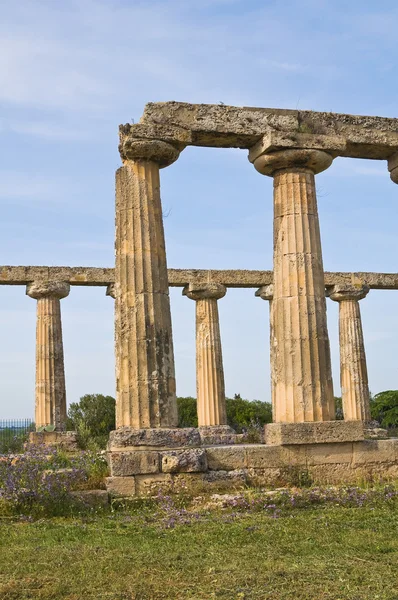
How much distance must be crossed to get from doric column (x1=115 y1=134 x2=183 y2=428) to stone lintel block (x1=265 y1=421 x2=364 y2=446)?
6.40 feet

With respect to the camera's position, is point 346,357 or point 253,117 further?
point 346,357

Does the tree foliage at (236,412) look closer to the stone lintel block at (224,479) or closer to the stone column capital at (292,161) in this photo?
the stone column capital at (292,161)

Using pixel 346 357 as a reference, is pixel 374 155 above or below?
above

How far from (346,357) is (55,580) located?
2338 cm

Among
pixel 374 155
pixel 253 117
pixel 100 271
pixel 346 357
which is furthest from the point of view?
pixel 346 357

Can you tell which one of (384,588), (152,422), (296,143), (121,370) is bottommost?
(384,588)

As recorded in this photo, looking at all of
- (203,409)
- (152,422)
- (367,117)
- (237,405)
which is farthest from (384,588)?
(237,405)

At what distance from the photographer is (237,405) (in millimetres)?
45562

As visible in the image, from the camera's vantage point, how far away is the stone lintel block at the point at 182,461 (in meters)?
12.9

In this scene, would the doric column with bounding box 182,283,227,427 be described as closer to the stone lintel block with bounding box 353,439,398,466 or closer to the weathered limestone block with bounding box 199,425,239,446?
the weathered limestone block with bounding box 199,425,239,446

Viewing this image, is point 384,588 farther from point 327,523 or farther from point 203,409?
point 203,409

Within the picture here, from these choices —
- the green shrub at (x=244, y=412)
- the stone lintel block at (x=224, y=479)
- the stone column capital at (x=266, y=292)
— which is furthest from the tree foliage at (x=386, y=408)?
the stone lintel block at (x=224, y=479)

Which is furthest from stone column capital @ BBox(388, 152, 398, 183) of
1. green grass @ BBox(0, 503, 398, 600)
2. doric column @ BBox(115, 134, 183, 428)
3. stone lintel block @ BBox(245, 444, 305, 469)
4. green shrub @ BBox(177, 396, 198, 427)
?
green shrub @ BBox(177, 396, 198, 427)

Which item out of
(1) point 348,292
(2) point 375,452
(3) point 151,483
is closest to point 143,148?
(3) point 151,483
